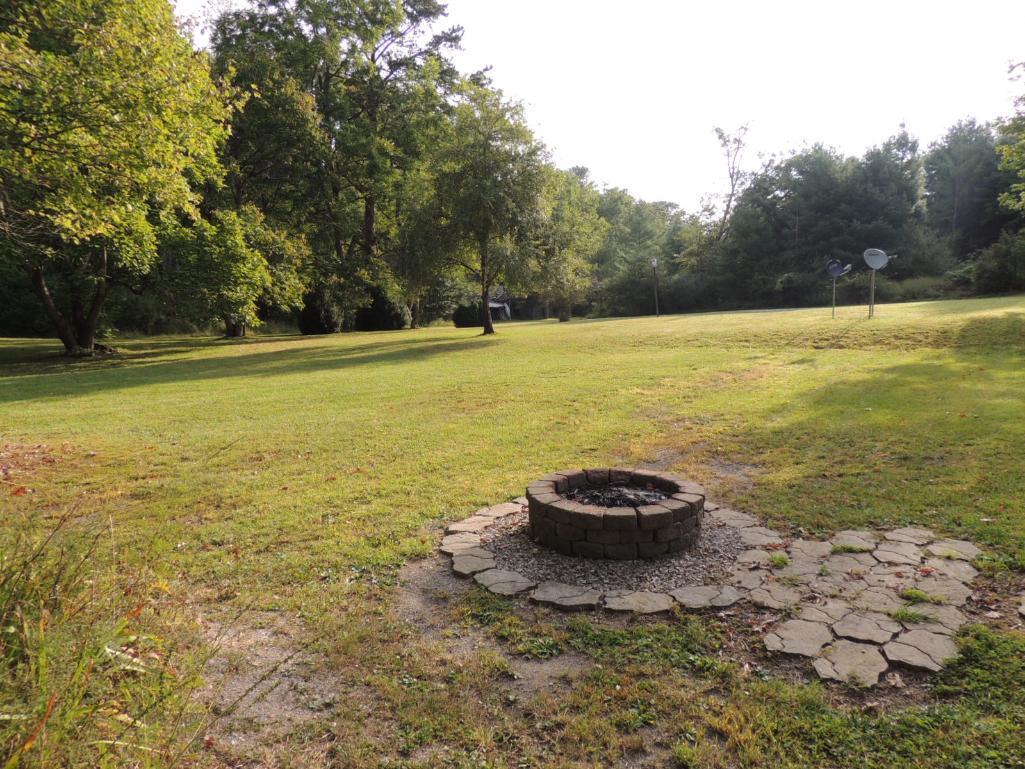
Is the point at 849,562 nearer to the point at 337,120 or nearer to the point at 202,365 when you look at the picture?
the point at 202,365

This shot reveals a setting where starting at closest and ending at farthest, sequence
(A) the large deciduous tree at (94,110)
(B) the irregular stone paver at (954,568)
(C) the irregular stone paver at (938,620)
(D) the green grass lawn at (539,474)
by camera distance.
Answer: (D) the green grass lawn at (539,474), (C) the irregular stone paver at (938,620), (B) the irregular stone paver at (954,568), (A) the large deciduous tree at (94,110)

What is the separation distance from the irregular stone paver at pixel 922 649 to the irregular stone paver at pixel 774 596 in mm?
544

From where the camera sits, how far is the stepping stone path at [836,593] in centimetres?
286

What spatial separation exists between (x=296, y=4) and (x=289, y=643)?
29719mm

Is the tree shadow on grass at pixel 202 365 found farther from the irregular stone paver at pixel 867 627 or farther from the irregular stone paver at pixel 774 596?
the irregular stone paver at pixel 867 627

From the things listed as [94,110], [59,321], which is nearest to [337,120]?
[59,321]

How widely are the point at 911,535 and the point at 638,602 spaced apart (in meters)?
2.31

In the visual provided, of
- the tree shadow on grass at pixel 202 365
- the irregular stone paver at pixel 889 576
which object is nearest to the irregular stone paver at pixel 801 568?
the irregular stone paver at pixel 889 576

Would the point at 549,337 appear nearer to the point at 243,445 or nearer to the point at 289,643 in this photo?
the point at 243,445

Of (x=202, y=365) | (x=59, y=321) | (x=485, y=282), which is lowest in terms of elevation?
(x=202, y=365)

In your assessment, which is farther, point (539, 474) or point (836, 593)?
point (539, 474)

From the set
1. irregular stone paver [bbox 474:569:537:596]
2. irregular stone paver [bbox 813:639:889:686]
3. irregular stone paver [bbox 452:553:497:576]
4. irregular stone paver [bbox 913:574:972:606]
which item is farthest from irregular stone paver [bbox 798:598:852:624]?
irregular stone paver [bbox 452:553:497:576]

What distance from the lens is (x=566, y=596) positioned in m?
3.52

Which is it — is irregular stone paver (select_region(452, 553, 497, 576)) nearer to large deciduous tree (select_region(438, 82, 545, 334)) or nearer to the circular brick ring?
the circular brick ring
